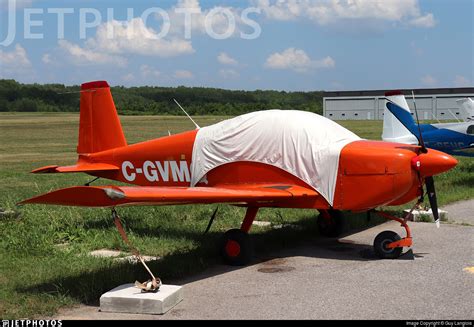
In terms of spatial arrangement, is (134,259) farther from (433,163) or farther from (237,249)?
(433,163)

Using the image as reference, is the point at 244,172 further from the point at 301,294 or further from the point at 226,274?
the point at 301,294

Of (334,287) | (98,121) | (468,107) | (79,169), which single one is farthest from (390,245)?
(468,107)

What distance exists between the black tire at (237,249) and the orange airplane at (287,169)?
0.04 feet

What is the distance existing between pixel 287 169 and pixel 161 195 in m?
2.24

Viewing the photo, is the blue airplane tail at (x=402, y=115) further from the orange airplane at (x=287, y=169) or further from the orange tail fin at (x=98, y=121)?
the orange tail fin at (x=98, y=121)

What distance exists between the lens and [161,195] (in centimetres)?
575

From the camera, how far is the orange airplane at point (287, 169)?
22.6 ft

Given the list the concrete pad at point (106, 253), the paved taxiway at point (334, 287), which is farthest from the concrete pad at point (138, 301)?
the concrete pad at point (106, 253)

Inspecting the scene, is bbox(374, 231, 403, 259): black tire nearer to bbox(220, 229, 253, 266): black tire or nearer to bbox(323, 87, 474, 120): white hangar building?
bbox(220, 229, 253, 266): black tire

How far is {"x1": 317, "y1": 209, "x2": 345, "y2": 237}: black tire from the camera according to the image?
8836mm

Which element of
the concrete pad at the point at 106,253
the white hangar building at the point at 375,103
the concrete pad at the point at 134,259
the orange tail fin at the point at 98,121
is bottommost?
the concrete pad at the point at 106,253

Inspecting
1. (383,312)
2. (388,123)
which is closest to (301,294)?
(383,312)

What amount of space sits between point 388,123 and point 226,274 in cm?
1260

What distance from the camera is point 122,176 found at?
9188 mm
